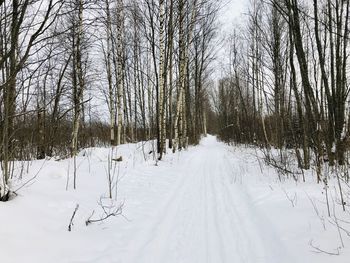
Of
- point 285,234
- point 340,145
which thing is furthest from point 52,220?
point 340,145

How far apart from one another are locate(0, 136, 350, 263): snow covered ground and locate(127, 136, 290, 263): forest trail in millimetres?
13

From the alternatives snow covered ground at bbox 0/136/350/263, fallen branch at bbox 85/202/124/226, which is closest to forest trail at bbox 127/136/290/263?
snow covered ground at bbox 0/136/350/263

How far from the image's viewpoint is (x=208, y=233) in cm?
428

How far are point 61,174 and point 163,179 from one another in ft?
10.6

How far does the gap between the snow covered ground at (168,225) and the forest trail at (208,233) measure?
1 cm

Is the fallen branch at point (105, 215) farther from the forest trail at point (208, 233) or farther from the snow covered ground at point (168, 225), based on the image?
the forest trail at point (208, 233)

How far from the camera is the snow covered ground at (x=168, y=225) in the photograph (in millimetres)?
3512

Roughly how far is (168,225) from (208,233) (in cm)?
71

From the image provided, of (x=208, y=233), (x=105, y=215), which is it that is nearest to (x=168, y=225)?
(x=208, y=233)

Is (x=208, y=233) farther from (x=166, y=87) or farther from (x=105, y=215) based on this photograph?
(x=166, y=87)

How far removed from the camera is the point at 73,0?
15.4 feet

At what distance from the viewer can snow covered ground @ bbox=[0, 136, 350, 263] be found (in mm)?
3512

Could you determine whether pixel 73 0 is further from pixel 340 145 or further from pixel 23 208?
pixel 340 145

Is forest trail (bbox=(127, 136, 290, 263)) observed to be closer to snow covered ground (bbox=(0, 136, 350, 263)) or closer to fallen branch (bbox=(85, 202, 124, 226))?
snow covered ground (bbox=(0, 136, 350, 263))
